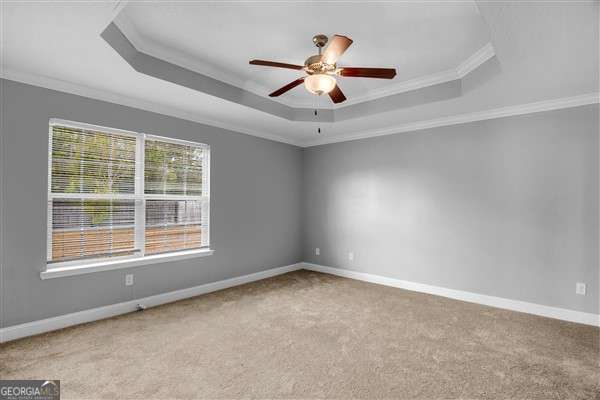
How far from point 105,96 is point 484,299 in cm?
497

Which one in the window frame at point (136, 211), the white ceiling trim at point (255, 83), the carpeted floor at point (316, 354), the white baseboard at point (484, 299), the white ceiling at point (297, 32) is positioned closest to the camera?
the carpeted floor at point (316, 354)

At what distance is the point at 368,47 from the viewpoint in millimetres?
2744

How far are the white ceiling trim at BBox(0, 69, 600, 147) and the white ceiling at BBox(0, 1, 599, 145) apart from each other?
1 centimetres

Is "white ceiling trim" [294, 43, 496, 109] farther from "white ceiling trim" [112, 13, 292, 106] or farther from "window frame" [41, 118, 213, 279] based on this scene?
"window frame" [41, 118, 213, 279]

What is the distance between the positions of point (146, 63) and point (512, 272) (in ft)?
14.9

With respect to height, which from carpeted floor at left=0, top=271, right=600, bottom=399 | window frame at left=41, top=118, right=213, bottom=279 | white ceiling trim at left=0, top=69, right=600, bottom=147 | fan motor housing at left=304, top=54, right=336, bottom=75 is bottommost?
carpeted floor at left=0, top=271, right=600, bottom=399

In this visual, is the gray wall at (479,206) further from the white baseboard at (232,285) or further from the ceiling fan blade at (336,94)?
the ceiling fan blade at (336,94)

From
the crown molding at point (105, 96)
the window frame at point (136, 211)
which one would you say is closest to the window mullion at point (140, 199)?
the window frame at point (136, 211)

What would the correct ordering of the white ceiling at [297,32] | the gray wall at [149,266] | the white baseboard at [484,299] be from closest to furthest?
the white ceiling at [297,32]
the gray wall at [149,266]
the white baseboard at [484,299]

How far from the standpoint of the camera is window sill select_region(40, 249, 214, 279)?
2.88m

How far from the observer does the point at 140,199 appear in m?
3.50

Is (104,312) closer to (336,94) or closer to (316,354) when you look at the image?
(316,354)

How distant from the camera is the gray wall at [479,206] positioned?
3.22 m
